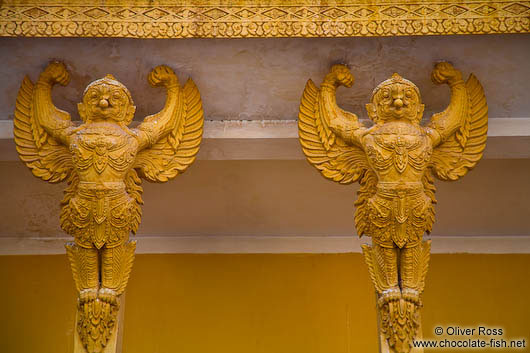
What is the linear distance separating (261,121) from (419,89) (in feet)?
2.62

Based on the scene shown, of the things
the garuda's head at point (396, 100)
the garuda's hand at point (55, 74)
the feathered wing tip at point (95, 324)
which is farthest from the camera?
the garuda's hand at point (55, 74)

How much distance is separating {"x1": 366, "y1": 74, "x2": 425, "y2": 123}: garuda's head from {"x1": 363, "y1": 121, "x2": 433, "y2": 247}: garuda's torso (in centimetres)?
9

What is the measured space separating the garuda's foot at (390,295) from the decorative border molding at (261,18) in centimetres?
115

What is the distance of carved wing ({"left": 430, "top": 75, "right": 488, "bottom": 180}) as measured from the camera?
11.5 ft

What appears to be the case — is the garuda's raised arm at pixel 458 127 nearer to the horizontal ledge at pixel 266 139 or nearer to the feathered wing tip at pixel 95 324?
the horizontal ledge at pixel 266 139

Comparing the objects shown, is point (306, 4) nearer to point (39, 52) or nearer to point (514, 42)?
point (514, 42)

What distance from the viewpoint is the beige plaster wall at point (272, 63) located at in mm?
3650

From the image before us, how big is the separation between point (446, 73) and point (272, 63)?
2.69 ft

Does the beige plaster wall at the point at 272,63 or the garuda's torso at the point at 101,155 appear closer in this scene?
the garuda's torso at the point at 101,155

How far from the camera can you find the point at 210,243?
14.5 ft

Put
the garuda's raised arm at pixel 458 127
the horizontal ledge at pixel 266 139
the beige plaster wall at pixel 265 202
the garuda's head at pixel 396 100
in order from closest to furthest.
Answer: the garuda's head at pixel 396 100, the garuda's raised arm at pixel 458 127, the horizontal ledge at pixel 266 139, the beige plaster wall at pixel 265 202

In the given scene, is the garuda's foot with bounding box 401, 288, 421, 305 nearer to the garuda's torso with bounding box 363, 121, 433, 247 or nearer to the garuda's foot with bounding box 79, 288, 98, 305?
the garuda's torso with bounding box 363, 121, 433, 247

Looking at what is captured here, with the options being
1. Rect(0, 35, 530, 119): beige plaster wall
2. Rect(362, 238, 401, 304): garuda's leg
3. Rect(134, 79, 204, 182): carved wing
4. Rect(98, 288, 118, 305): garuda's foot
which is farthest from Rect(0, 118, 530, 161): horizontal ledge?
Rect(98, 288, 118, 305): garuda's foot

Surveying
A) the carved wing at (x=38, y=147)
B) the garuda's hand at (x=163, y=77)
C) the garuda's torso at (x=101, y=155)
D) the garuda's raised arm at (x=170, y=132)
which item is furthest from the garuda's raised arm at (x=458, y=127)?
the carved wing at (x=38, y=147)
